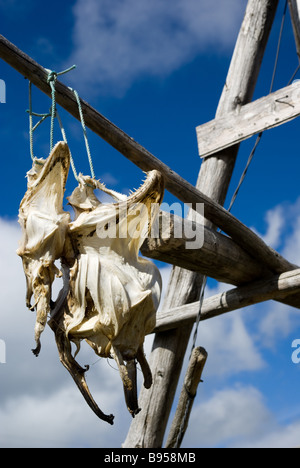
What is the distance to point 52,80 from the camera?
2430mm

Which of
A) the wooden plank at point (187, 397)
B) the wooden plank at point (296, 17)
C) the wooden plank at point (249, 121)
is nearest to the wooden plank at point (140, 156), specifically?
the wooden plank at point (187, 397)

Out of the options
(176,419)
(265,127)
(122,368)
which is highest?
(265,127)

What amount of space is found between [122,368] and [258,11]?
3386mm

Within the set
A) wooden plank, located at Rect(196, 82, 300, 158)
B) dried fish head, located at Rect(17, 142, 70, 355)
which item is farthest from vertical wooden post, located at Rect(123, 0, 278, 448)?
dried fish head, located at Rect(17, 142, 70, 355)

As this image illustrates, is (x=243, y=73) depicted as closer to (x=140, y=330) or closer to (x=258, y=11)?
(x=258, y=11)

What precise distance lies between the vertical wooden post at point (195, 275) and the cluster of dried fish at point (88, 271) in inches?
79.3

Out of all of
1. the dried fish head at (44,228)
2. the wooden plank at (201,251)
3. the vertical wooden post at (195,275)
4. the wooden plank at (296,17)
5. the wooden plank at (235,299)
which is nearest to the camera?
the dried fish head at (44,228)

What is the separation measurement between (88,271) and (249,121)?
8.51 feet

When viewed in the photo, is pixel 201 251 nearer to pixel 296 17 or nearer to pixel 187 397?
pixel 187 397

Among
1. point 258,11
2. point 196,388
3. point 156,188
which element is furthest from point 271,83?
point 156,188

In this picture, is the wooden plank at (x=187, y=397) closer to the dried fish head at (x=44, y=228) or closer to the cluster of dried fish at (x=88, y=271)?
the cluster of dried fish at (x=88, y=271)

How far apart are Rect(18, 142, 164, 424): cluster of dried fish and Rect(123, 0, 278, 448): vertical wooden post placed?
2014 millimetres

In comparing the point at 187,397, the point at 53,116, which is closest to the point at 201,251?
the point at 187,397

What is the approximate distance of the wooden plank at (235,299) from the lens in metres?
3.62
